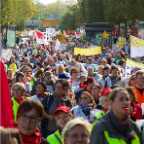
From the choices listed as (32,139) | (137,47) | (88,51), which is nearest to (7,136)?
(32,139)

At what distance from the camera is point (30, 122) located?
380 cm

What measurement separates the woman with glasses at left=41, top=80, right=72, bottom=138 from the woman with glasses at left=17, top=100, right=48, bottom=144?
2.01m

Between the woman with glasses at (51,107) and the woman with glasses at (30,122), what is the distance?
79.2 inches

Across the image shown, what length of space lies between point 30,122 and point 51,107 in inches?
89.6

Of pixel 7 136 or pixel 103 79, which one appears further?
pixel 103 79

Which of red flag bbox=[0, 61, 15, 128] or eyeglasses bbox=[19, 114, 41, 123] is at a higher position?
red flag bbox=[0, 61, 15, 128]

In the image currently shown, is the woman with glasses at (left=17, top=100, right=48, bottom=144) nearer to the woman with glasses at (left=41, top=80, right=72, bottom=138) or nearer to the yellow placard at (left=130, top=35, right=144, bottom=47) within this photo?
the woman with glasses at (left=41, top=80, right=72, bottom=138)

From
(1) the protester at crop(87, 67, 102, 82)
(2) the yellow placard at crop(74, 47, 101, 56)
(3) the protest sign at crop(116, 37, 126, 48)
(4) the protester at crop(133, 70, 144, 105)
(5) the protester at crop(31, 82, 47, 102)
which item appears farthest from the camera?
(3) the protest sign at crop(116, 37, 126, 48)

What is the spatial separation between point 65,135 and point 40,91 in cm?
320

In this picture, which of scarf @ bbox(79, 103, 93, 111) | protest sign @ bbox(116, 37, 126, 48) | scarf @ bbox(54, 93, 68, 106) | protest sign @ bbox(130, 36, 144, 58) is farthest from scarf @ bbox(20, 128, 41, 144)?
protest sign @ bbox(116, 37, 126, 48)

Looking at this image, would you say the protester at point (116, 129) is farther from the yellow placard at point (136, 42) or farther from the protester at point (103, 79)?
the yellow placard at point (136, 42)

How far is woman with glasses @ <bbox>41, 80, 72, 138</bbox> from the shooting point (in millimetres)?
6008

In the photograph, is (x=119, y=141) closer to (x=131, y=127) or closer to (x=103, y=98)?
(x=131, y=127)

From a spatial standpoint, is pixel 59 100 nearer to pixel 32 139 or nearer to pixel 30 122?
pixel 30 122
